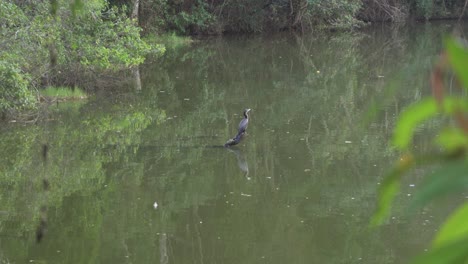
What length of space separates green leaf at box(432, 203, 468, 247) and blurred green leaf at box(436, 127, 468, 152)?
3 centimetres

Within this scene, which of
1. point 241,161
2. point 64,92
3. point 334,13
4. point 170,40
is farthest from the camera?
point 334,13

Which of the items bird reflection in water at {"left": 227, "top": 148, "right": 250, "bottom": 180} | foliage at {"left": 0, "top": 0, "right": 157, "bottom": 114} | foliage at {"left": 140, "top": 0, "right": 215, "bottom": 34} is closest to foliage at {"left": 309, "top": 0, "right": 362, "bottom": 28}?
foliage at {"left": 140, "top": 0, "right": 215, "bottom": 34}

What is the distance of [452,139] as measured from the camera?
0.36 meters

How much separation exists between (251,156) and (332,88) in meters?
6.04

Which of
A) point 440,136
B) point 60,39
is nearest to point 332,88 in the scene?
point 60,39

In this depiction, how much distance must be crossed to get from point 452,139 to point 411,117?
0.07ft

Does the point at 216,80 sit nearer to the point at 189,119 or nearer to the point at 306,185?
the point at 189,119

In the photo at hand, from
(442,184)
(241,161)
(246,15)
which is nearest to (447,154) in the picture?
(442,184)

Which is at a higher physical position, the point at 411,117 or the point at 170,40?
the point at 411,117

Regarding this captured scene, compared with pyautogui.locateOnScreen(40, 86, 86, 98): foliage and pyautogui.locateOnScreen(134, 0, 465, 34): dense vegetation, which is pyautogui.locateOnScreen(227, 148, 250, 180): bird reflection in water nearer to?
pyautogui.locateOnScreen(40, 86, 86, 98): foliage

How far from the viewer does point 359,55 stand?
70.5ft

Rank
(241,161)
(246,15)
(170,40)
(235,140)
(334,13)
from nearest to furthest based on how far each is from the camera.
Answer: (241,161), (235,140), (170,40), (246,15), (334,13)

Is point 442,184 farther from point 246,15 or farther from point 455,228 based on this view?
point 246,15

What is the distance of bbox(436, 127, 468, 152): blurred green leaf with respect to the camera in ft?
1.13
